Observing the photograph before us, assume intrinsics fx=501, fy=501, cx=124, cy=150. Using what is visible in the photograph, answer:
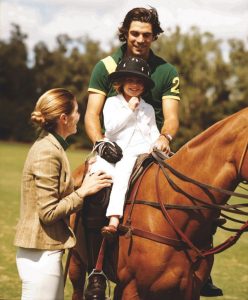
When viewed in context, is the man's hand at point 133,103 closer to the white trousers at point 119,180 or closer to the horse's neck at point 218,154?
the white trousers at point 119,180

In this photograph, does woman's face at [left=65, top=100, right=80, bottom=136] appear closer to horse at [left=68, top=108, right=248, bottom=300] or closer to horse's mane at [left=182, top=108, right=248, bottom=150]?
horse at [left=68, top=108, right=248, bottom=300]

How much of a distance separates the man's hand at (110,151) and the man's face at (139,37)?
126 cm

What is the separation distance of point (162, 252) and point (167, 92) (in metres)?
1.89

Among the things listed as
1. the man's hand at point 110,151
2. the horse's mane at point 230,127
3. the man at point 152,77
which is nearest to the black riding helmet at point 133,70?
the man at point 152,77

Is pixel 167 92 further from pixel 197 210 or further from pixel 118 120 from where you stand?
pixel 197 210

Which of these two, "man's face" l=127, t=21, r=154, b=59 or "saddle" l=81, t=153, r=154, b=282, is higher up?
"man's face" l=127, t=21, r=154, b=59

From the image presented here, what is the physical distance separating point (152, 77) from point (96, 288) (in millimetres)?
2183

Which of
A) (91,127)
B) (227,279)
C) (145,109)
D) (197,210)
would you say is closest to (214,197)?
(197,210)

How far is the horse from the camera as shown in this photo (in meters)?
3.78

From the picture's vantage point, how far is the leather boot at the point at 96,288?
416 cm

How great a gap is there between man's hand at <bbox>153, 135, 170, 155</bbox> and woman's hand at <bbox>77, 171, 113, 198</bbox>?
0.60 m

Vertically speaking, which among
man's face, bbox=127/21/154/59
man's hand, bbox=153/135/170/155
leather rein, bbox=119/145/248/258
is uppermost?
man's face, bbox=127/21/154/59

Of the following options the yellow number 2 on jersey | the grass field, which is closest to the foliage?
the grass field

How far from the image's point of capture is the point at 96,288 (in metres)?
4.16
